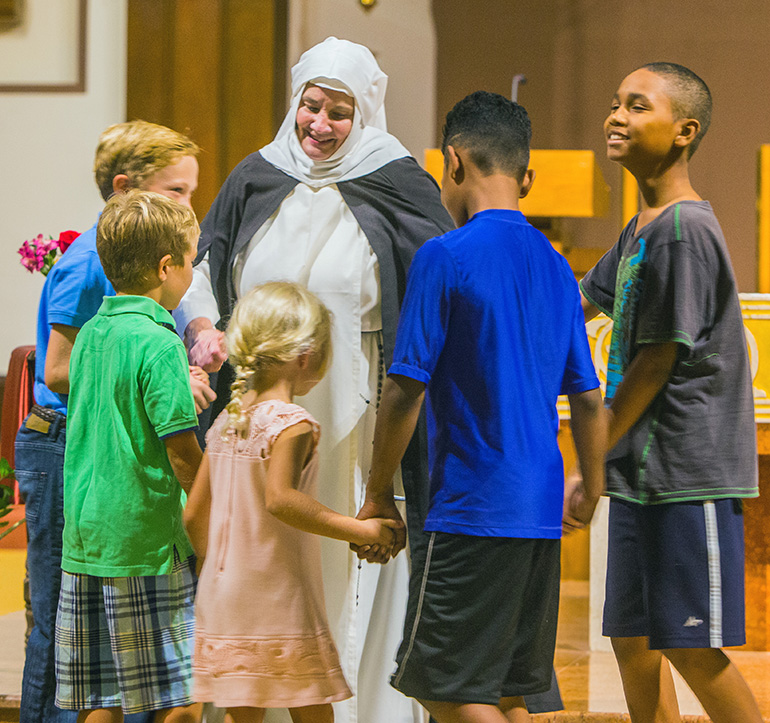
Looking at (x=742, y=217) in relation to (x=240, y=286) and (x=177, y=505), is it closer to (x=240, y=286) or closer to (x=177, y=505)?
(x=240, y=286)

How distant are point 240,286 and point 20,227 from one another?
3080 mm

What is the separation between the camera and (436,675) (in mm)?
1859

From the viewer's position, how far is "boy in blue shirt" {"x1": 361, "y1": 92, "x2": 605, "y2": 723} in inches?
72.8

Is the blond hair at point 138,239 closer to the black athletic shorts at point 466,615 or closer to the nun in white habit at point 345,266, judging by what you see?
the nun in white habit at point 345,266

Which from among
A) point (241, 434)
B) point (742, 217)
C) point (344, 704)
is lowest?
point (344, 704)

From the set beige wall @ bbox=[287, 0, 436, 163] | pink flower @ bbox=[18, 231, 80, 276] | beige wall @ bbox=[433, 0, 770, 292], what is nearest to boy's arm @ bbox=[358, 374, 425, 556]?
pink flower @ bbox=[18, 231, 80, 276]

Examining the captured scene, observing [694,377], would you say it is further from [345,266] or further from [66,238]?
[66,238]

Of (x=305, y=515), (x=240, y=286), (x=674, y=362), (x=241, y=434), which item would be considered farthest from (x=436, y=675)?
(x=240, y=286)

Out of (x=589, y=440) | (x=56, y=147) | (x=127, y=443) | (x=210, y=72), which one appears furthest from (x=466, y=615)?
(x=56, y=147)

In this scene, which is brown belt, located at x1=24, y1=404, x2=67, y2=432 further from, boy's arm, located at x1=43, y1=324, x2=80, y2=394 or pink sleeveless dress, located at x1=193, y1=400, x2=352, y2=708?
pink sleeveless dress, located at x1=193, y1=400, x2=352, y2=708

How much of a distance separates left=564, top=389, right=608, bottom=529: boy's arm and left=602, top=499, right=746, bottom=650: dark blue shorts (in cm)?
21

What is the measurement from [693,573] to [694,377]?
1.25ft

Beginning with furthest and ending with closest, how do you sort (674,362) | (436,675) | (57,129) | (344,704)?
(57,129) < (344,704) < (674,362) < (436,675)

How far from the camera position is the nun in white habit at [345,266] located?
2641 millimetres
